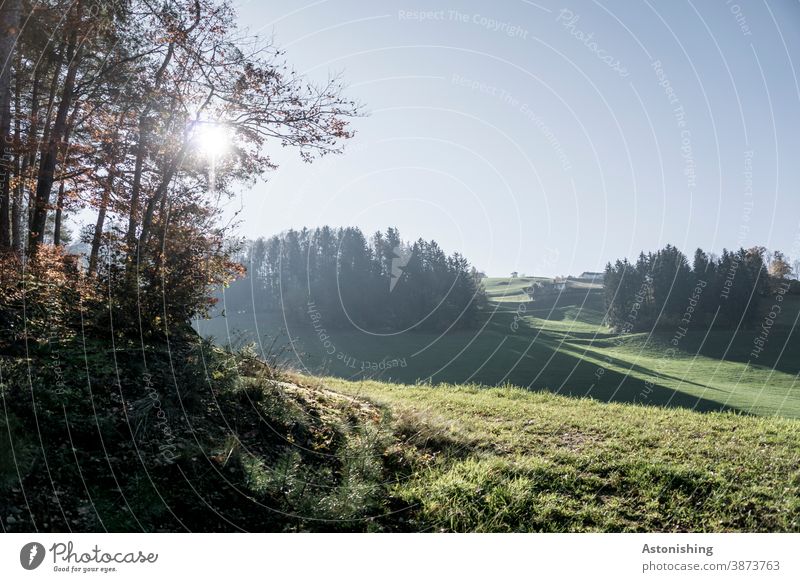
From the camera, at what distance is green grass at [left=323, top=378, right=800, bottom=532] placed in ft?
16.0

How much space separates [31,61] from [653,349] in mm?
55435

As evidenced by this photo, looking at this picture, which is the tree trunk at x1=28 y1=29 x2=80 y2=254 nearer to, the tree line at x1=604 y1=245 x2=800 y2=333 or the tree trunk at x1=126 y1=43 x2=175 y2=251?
the tree trunk at x1=126 y1=43 x2=175 y2=251

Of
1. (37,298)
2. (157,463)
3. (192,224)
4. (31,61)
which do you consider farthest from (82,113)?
(157,463)

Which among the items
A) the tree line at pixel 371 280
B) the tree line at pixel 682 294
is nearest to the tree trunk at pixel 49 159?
the tree line at pixel 371 280

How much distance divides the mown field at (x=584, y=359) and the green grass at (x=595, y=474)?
875 inches

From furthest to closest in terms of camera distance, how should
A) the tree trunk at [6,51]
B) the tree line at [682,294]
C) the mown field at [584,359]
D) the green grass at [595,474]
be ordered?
the tree line at [682,294] → the mown field at [584,359] → the tree trunk at [6,51] → the green grass at [595,474]

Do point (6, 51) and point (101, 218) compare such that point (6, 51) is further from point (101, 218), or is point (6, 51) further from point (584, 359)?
point (584, 359)

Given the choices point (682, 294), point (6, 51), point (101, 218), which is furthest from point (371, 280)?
point (682, 294)

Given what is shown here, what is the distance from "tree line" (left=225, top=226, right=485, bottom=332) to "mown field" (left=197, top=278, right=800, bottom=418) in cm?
314

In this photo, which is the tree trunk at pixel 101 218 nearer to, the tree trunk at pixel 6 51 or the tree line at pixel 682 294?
the tree trunk at pixel 6 51

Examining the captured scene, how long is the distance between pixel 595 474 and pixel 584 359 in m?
45.1

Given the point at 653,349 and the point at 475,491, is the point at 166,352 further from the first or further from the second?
the point at 653,349

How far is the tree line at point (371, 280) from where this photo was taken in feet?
120

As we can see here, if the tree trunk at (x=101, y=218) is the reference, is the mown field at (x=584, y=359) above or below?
below
